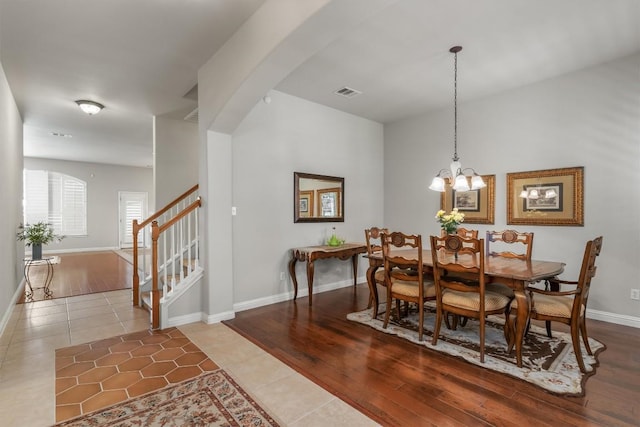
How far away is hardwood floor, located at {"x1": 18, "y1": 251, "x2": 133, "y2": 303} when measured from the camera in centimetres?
521

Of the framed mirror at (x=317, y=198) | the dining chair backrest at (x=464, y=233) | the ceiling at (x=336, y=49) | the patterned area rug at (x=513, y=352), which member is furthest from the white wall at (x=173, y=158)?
the dining chair backrest at (x=464, y=233)

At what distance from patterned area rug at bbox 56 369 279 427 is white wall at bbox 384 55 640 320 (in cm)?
407

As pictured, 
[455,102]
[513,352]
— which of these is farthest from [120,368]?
[455,102]

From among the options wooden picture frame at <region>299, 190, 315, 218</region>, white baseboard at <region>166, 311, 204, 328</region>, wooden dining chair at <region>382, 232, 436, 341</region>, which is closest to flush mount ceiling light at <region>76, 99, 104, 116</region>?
wooden picture frame at <region>299, 190, 315, 218</region>

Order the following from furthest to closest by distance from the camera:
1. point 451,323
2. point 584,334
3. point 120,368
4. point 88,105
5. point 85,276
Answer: point 85,276 → point 88,105 → point 451,323 → point 584,334 → point 120,368

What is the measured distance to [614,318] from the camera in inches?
143

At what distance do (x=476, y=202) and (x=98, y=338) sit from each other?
5.09 metres

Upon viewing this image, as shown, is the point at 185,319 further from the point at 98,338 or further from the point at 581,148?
the point at 581,148

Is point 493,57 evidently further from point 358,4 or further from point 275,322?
point 275,322

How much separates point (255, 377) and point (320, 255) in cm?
213

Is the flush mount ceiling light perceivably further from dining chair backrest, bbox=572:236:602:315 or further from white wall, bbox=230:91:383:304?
dining chair backrest, bbox=572:236:602:315

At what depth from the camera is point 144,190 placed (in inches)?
444

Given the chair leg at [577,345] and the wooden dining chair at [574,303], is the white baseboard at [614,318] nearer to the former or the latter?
the wooden dining chair at [574,303]

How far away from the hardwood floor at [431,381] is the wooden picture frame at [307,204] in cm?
179
